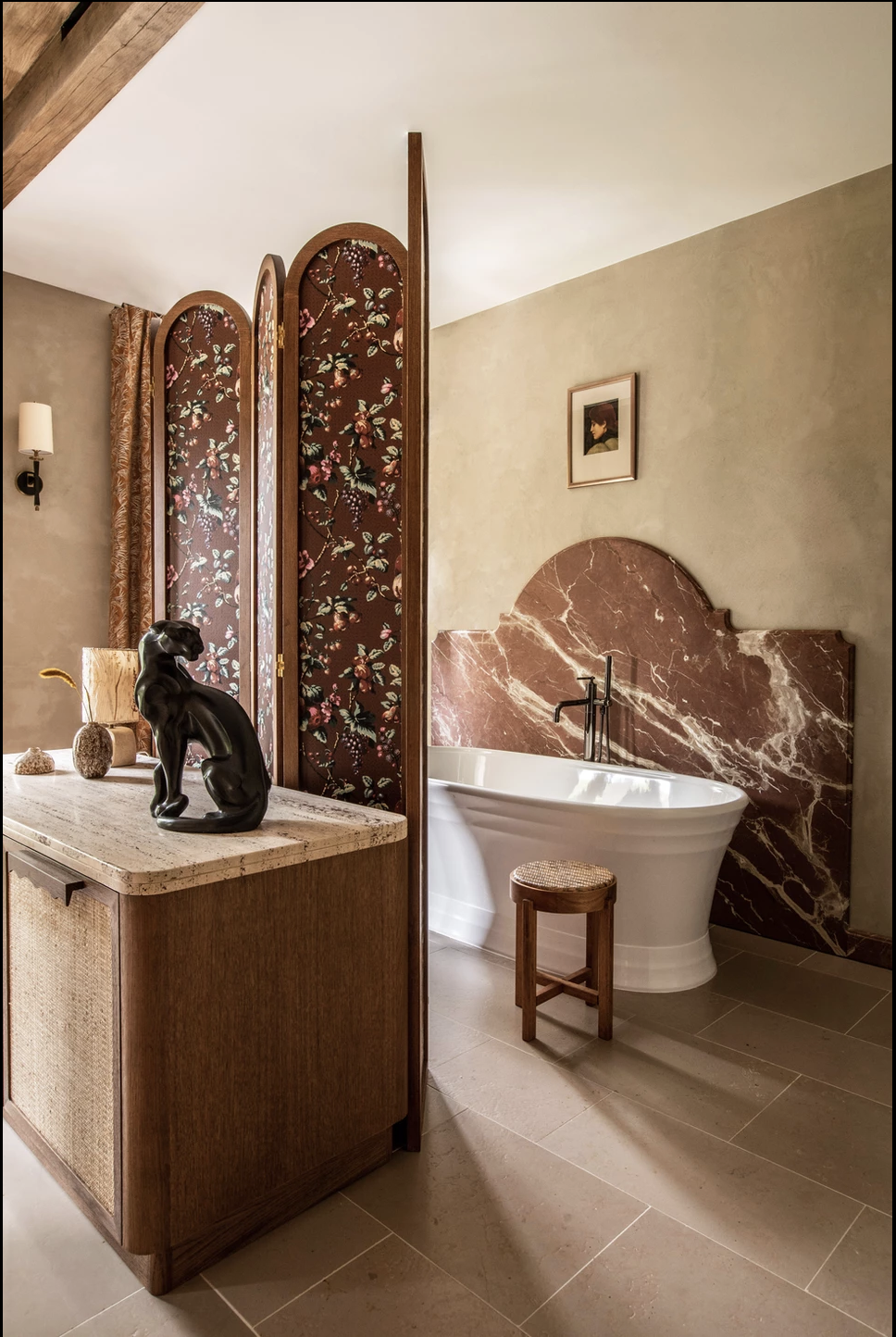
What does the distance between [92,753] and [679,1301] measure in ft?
5.93

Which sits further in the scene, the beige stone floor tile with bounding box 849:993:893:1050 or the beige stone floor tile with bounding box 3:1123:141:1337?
the beige stone floor tile with bounding box 849:993:893:1050

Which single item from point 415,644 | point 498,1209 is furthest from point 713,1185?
point 415,644

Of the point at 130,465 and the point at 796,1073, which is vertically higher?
the point at 130,465

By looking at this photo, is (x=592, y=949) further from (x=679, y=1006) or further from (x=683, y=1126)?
(x=683, y=1126)

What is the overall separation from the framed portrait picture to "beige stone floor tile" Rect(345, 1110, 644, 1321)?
2.75 metres

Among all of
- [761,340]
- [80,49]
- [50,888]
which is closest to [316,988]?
[50,888]

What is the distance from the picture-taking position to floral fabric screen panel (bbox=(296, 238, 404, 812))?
1989 mm

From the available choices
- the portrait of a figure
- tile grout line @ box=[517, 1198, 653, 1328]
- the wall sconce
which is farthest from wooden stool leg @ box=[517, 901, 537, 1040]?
the wall sconce

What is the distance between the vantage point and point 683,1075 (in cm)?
225

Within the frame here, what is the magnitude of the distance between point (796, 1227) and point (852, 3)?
78.4 inches

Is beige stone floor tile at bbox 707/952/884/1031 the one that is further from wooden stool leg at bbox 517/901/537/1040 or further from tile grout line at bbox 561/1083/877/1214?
wooden stool leg at bbox 517/901/537/1040

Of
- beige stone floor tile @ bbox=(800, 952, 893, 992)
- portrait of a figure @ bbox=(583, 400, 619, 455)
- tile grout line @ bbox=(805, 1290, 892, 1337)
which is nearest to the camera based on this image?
tile grout line @ bbox=(805, 1290, 892, 1337)

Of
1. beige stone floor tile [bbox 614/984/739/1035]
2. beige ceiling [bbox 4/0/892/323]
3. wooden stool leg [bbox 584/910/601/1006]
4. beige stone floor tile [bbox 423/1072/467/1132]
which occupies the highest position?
beige ceiling [bbox 4/0/892/323]

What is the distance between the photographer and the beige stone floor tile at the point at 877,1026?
2.46m
